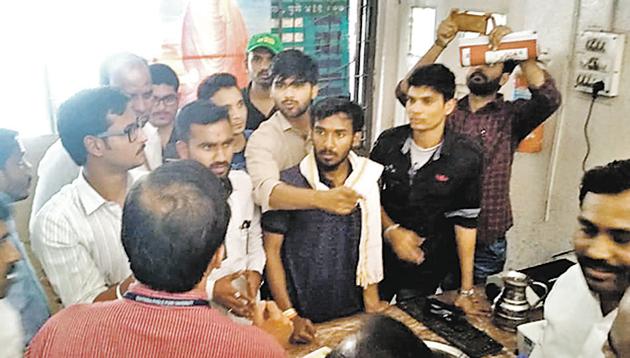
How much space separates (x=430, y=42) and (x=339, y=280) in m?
1.10

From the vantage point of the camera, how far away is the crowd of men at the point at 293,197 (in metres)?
1.36

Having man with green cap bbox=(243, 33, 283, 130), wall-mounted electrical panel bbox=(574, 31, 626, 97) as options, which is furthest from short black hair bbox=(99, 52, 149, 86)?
wall-mounted electrical panel bbox=(574, 31, 626, 97)

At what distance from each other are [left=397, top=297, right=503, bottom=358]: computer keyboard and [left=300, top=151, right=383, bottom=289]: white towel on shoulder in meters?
0.15

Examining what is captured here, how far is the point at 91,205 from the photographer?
1642mm

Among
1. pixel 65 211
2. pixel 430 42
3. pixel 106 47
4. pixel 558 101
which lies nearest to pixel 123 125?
pixel 65 211

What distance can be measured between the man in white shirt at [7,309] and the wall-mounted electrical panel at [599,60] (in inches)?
77.2

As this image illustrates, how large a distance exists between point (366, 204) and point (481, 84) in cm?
70

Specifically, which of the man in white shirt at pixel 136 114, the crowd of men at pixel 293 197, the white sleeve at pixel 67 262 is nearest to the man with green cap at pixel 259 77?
the crowd of men at pixel 293 197

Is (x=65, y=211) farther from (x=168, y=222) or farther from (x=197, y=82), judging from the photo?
(x=197, y=82)

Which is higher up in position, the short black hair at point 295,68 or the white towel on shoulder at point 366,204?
the short black hair at point 295,68

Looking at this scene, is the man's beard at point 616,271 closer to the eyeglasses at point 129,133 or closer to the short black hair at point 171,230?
the short black hair at point 171,230

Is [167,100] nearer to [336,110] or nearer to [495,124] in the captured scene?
[336,110]

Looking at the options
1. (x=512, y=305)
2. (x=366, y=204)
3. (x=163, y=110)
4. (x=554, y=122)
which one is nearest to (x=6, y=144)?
(x=163, y=110)

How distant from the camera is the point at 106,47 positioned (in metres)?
2.15
